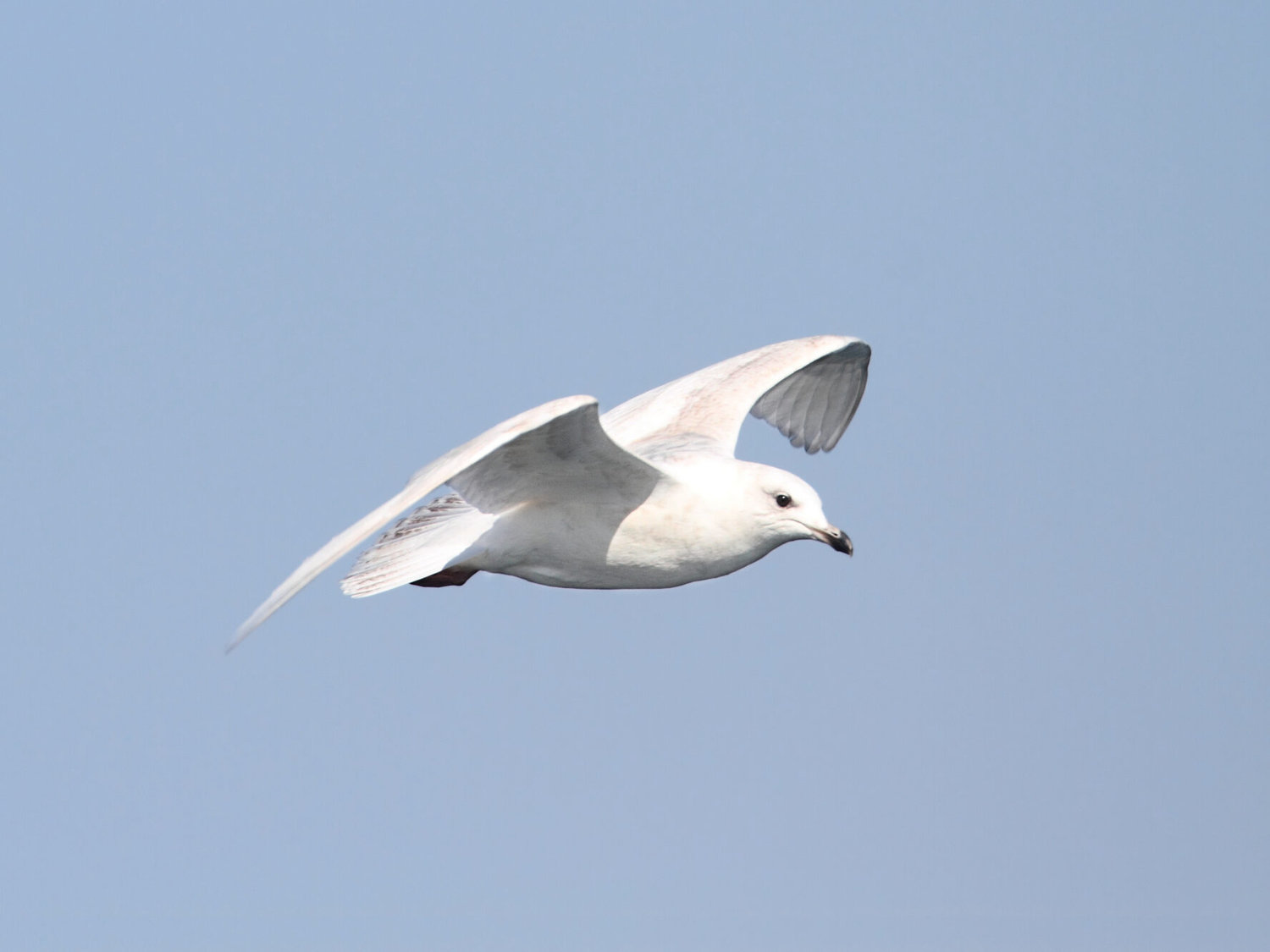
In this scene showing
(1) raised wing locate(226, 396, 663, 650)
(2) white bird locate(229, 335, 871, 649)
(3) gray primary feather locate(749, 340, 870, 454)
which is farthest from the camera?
(3) gray primary feather locate(749, 340, 870, 454)

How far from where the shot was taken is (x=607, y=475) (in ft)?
38.8

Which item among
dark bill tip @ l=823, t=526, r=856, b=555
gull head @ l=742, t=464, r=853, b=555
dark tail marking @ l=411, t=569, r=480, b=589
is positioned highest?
dark tail marking @ l=411, t=569, r=480, b=589

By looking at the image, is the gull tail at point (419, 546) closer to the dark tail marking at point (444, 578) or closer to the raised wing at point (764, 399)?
the dark tail marking at point (444, 578)

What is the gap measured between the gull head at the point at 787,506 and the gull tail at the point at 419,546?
1.89m

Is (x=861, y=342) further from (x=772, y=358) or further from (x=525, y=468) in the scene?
(x=525, y=468)

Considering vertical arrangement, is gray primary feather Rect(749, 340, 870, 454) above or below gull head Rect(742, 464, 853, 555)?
above

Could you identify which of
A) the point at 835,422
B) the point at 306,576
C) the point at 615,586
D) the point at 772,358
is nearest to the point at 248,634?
the point at 306,576

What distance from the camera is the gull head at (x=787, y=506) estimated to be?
1189 cm

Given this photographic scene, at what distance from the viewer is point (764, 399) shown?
16.3 m

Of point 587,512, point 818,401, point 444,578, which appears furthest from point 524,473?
point 818,401

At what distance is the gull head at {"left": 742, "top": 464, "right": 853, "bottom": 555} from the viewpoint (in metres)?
11.9

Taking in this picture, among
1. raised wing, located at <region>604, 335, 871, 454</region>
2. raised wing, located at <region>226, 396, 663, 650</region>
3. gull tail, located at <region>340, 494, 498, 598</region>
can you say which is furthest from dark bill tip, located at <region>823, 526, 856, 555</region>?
gull tail, located at <region>340, 494, 498, 598</region>

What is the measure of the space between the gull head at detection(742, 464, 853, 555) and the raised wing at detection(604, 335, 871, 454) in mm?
1382

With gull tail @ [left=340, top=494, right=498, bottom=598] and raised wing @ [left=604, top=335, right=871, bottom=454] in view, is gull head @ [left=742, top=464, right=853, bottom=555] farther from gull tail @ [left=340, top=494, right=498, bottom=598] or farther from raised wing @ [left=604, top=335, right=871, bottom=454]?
gull tail @ [left=340, top=494, right=498, bottom=598]
